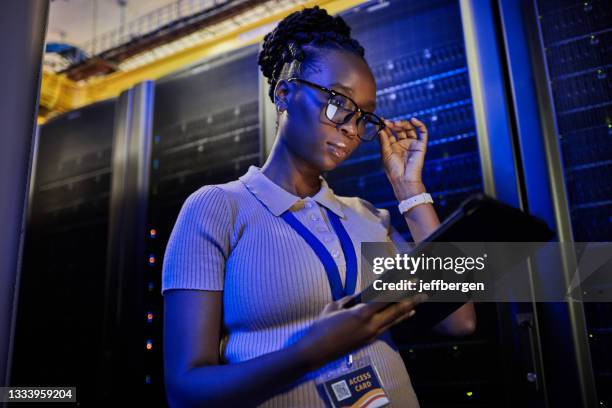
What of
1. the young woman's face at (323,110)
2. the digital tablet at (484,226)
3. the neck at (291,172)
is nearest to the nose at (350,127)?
the young woman's face at (323,110)

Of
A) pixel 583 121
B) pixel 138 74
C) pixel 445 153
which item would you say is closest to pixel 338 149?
pixel 445 153

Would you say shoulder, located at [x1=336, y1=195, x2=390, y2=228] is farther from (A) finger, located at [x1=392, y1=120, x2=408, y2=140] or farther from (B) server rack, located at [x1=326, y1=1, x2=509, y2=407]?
(B) server rack, located at [x1=326, y1=1, x2=509, y2=407]

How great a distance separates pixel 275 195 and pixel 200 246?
0.22 m

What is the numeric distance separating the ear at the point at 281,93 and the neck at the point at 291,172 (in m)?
0.08

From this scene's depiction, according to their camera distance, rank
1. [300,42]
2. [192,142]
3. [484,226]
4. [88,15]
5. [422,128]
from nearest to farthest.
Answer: [484,226]
[300,42]
[422,128]
[192,142]
[88,15]

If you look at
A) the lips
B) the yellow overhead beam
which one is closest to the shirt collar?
the lips

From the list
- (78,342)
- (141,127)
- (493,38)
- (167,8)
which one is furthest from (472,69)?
(167,8)

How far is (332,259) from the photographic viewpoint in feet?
3.42

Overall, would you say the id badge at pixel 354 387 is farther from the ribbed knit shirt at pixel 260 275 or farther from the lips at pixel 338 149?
the lips at pixel 338 149

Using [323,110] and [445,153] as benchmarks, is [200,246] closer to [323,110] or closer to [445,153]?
[323,110]

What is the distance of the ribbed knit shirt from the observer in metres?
0.96

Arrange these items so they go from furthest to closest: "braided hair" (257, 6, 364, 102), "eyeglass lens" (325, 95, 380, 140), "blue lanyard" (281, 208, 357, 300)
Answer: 1. "braided hair" (257, 6, 364, 102)
2. "eyeglass lens" (325, 95, 380, 140)
3. "blue lanyard" (281, 208, 357, 300)

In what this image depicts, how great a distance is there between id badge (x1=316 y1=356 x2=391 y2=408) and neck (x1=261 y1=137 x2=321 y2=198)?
43 centimetres

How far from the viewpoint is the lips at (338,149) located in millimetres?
1140
